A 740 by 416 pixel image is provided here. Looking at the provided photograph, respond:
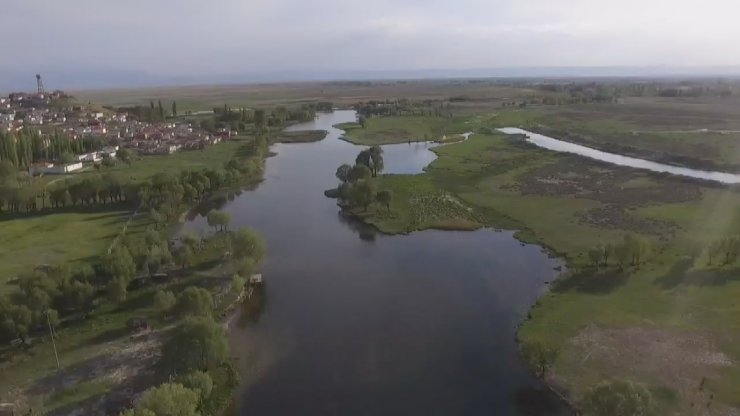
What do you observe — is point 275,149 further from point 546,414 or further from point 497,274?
point 546,414

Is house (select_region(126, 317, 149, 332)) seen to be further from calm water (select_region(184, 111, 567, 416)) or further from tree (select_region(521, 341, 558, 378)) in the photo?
tree (select_region(521, 341, 558, 378))

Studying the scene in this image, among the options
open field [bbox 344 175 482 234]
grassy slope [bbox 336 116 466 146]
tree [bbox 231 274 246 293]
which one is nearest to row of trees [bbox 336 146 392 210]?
open field [bbox 344 175 482 234]

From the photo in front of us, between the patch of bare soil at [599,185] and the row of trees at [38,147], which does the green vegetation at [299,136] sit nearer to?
the row of trees at [38,147]

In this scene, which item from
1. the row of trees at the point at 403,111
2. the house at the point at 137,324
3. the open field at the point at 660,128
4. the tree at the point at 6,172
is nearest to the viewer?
the house at the point at 137,324

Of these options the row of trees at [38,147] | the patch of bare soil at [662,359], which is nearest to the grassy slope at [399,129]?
the row of trees at [38,147]

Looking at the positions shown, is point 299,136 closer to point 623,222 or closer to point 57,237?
point 57,237

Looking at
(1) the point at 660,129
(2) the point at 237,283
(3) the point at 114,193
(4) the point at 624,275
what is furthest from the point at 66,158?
(1) the point at 660,129

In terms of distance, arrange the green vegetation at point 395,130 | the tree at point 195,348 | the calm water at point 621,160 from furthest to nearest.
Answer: the green vegetation at point 395,130
the calm water at point 621,160
the tree at point 195,348
